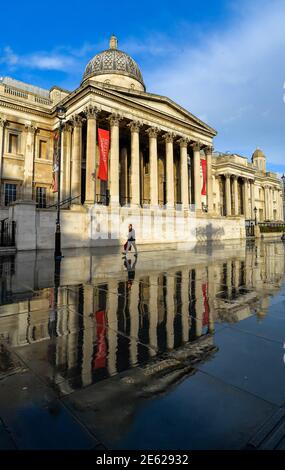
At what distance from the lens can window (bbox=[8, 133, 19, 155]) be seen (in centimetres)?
2803

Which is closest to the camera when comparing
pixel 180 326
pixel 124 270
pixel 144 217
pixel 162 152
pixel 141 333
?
pixel 141 333

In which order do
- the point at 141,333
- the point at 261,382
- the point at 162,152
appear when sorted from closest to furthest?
the point at 261,382 → the point at 141,333 → the point at 162,152

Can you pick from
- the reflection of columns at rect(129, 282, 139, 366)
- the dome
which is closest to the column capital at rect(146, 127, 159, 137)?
the dome

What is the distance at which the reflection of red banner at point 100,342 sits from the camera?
3.07m

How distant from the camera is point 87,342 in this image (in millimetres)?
3652

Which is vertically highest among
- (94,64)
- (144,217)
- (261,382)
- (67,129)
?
(94,64)

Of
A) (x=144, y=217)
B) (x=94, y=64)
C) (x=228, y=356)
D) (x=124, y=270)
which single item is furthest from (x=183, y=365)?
(x=94, y=64)

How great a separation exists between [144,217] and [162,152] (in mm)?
14643

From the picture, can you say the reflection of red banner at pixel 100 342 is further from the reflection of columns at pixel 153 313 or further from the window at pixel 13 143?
the window at pixel 13 143

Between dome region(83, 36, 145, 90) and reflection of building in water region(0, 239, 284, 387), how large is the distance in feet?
114

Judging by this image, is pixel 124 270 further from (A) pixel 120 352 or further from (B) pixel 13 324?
(A) pixel 120 352

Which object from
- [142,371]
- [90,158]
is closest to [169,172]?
[90,158]

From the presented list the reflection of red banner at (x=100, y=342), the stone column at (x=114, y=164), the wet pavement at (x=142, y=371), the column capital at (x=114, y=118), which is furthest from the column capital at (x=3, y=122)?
the reflection of red banner at (x=100, y=342)

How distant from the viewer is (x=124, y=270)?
9.83 metres
